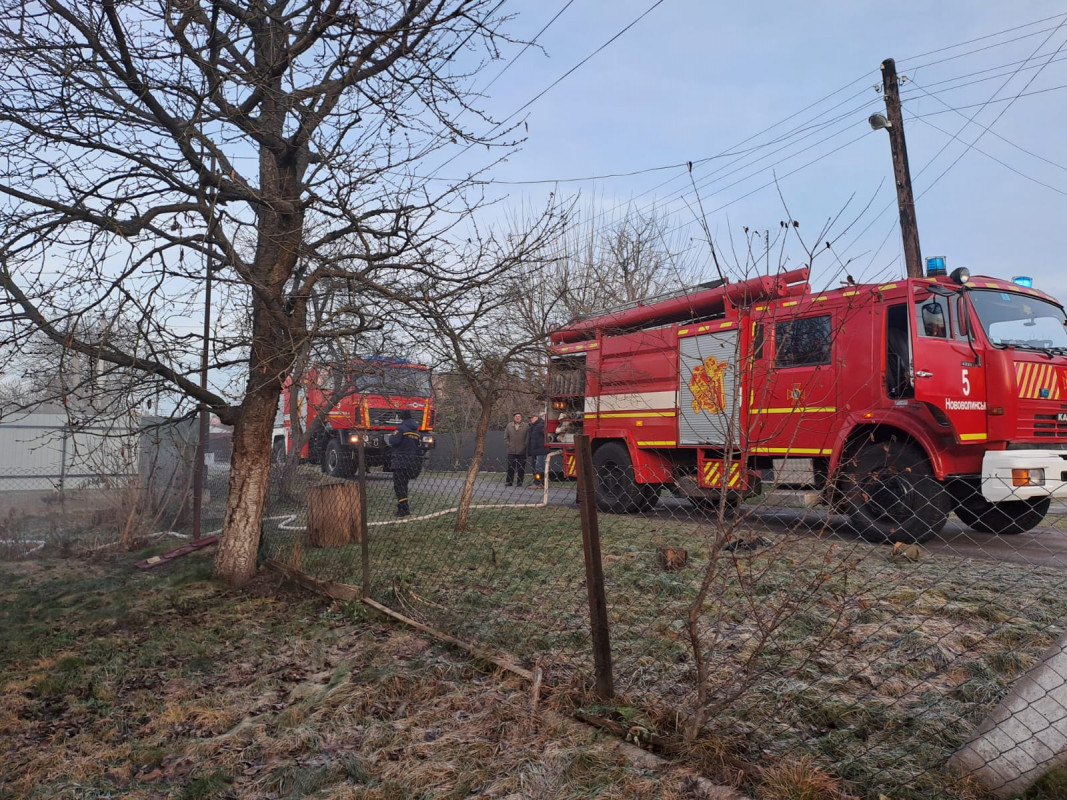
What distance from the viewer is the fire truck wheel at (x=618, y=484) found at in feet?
34.4

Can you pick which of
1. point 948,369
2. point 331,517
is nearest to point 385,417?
point 331,517

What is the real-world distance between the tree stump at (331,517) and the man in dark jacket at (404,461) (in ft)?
1.72

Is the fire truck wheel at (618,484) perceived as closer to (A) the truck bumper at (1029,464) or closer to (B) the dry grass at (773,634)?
(B) the dry grass at (773,634)

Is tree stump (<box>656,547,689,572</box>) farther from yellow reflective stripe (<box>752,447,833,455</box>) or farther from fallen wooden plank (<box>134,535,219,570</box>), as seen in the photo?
fallen wooden plank (<box>134,535,219,570</box>)

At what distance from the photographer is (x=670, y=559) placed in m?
5.86

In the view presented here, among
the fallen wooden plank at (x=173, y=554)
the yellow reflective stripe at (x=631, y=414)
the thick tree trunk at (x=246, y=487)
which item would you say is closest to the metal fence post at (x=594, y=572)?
the thick tree trunk at (x=246, y=487)

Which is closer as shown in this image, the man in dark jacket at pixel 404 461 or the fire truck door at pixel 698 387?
the man in dark jacket at pixel 404 461

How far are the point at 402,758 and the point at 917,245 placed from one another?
42.2ft

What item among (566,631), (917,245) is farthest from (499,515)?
(917,245)

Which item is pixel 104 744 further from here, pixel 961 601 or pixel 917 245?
pixel 917 245

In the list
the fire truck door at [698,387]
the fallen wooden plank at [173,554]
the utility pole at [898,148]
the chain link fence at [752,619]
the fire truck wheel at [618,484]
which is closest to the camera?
the chain link fence at [752,619]

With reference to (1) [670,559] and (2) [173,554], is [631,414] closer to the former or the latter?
(1) [670,559]

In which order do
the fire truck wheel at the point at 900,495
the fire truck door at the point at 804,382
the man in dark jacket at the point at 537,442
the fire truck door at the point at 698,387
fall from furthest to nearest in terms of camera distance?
the man in dark jacket at the point at 537,442, the fire truck door at the point at 698,387, the fire truck door at the point at 804,382, the fire truck wheel at the point at 900,495

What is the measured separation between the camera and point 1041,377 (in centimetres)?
732
